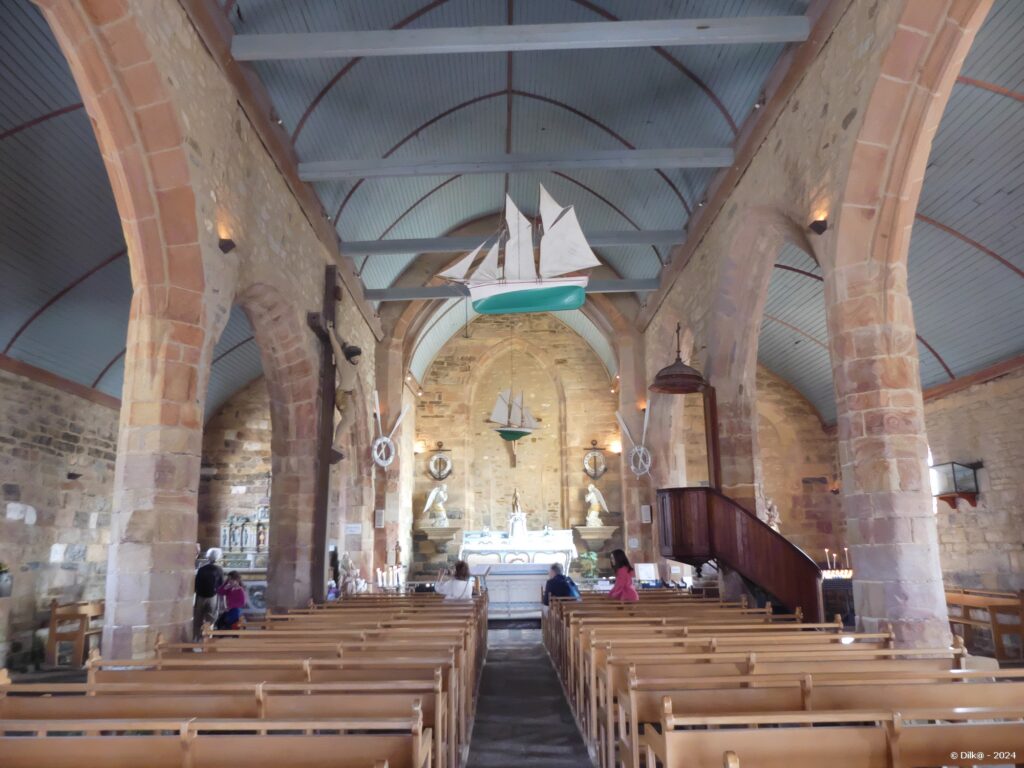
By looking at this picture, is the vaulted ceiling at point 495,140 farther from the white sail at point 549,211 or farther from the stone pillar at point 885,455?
the stone pillar at point 885,455

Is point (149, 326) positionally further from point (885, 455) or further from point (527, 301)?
point (885, 455)

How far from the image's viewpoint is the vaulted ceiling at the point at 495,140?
21.6ft

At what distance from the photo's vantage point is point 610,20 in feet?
27.5

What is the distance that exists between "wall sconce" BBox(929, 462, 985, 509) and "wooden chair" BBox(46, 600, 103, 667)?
10837 millimetres

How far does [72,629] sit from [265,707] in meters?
7.26

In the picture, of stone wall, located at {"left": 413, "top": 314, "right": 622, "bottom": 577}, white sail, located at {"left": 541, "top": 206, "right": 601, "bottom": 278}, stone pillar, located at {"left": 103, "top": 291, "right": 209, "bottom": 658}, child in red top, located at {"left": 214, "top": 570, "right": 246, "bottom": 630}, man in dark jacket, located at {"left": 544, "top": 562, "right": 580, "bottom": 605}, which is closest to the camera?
stone pillar, located at {"left": 103, "top": 291, "right": 209, "bottom": 658}

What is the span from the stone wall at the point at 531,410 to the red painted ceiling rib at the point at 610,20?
10285 mm

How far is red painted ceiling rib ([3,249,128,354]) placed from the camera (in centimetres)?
793

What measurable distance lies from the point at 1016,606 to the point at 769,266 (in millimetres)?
4505

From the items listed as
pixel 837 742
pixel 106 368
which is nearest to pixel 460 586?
pixel 106 368

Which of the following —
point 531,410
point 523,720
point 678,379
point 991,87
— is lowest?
point 523,720

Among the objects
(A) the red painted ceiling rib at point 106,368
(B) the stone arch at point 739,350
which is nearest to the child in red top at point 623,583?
(B) the stone arch at point 739,350

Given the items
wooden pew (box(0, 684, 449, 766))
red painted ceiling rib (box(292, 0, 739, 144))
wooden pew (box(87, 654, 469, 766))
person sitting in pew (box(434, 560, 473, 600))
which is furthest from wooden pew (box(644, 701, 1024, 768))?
red painted ceiling rib (box(292, 0, 739, 144))

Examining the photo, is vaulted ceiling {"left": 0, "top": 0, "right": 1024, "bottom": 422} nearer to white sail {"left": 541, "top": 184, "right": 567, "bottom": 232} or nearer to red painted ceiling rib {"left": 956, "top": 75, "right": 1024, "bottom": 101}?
red painted ceiling rib {"left": 956, "top": 75, "right": 1024, "bottom": 101}
